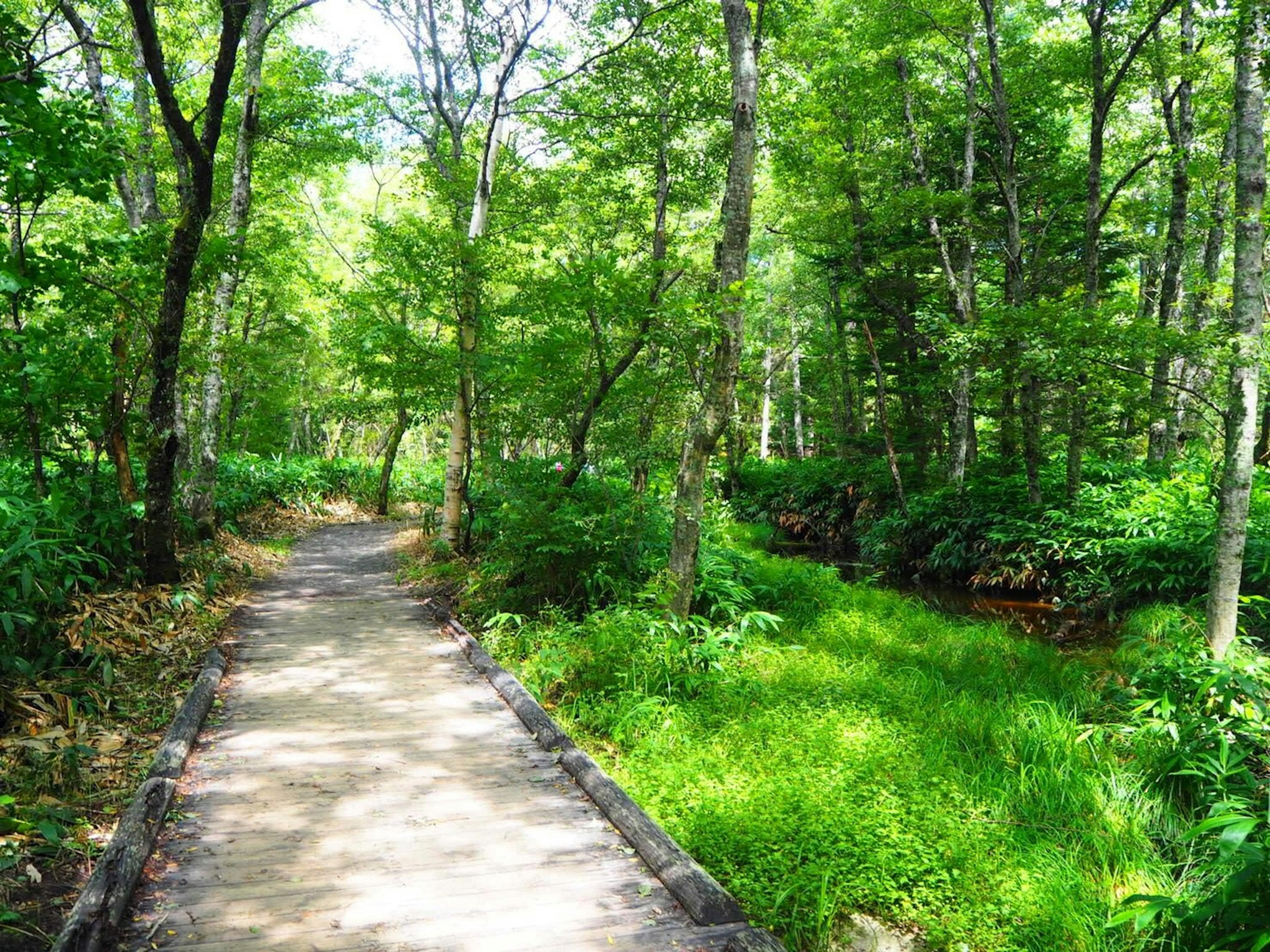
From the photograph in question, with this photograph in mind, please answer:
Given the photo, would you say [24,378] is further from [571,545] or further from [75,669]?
[571,545]

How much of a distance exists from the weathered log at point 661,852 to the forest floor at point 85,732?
248 cm

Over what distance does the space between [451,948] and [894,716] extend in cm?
418

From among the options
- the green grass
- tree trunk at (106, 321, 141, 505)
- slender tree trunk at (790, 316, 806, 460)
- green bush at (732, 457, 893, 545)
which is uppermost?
slender tree trunk at (790, 316, 806, 460)

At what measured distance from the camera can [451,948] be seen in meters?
2.92

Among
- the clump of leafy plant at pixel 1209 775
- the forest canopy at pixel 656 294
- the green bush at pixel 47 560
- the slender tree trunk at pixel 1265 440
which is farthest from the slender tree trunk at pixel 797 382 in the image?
the green bush at pixel 47 560

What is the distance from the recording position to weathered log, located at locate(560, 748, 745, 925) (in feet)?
10.4

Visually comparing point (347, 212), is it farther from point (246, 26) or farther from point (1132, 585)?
point (1132, 585)

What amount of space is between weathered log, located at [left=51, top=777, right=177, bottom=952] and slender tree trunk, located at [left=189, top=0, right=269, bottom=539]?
743cm

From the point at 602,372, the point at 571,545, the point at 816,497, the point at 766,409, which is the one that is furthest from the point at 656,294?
the point at 766,409

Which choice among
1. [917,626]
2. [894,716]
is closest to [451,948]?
[894,716]

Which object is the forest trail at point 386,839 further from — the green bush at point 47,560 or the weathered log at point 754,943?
the green bush at point 47,560

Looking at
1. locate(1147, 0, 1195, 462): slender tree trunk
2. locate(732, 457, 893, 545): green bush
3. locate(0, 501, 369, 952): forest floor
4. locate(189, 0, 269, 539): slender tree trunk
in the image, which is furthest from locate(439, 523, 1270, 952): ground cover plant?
locate(732, 457, 893, 545): green bush

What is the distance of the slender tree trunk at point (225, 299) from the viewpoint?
10125mm

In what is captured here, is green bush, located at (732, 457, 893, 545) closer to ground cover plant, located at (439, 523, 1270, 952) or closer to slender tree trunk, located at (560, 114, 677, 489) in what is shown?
slender tree trunk, located at (560, 114, 677, 489)
